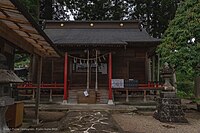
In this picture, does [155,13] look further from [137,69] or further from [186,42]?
[186,42]

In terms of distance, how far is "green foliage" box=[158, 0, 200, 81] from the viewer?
936 centimetres

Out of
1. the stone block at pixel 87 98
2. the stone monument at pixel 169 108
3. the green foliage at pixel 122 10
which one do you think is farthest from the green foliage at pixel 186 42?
the green foliage at pixel 122 10

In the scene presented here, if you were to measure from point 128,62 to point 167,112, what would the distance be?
6.44 m

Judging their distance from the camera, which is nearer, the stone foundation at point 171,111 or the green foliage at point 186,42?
the stone foundation at point 171,111

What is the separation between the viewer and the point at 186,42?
980 cm

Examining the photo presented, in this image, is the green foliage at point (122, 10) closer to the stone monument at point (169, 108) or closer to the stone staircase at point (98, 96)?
the stone staircase at point (98, 96)

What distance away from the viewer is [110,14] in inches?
1036

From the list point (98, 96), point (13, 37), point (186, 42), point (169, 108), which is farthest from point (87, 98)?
point (13, 37)

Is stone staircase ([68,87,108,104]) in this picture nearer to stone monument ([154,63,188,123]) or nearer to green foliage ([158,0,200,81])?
stone monument ([154,63,188,123])

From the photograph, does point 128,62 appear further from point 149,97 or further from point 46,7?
point 46,7

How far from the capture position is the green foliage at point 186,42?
30.7ft

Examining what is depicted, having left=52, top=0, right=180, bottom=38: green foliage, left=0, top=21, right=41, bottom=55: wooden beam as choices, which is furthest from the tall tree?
left=0, top=21, right=41, bottom=55: wooden beam

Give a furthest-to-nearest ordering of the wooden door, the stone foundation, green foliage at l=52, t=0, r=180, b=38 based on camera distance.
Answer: green foliage at l=52, t=0, r=180, b=38
the wooden door
the stone foundation

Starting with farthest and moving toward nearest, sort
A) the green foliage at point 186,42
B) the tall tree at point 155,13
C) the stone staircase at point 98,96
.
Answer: the tall tree at point 155,13, the stone staircase at point 98,96, the green foliage at point 186,42
